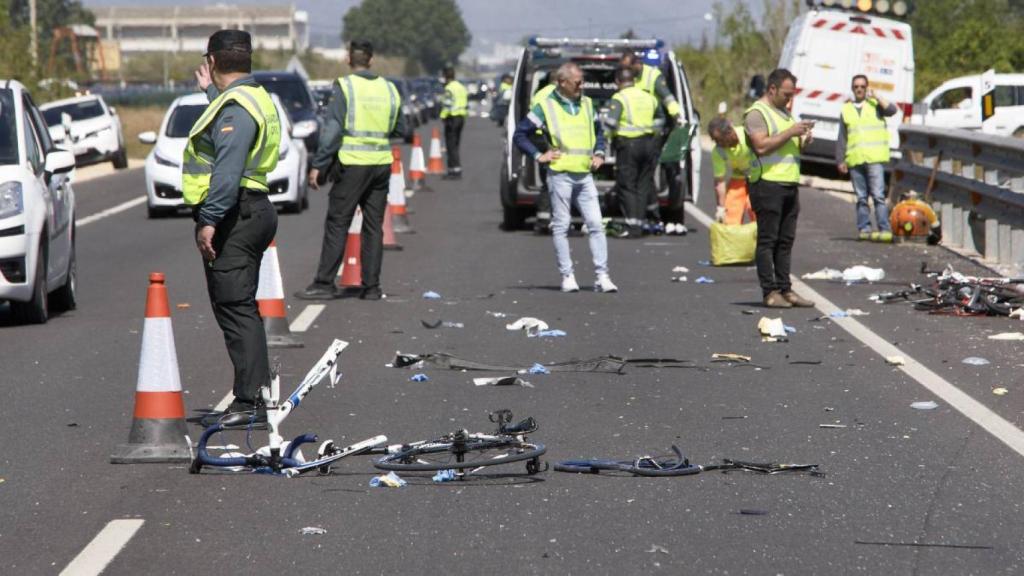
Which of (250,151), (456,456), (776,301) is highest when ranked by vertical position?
(250,151)

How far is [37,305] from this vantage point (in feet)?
42.4

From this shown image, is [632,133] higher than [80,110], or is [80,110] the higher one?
[632,133]

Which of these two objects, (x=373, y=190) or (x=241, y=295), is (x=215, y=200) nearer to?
(x=241, y=295)

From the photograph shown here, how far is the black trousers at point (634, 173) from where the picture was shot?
19.3 m

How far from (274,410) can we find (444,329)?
5.00 meters

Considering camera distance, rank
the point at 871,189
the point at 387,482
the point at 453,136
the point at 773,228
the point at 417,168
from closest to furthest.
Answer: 1. the point at 387,482
2. the point at 773,228
3. the point at 871,189
4. the point at 417,168
5. the point at 453,136

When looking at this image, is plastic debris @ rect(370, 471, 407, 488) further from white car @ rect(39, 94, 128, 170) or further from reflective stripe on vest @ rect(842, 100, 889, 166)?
white car @ rect(39, 94, 128, 170)

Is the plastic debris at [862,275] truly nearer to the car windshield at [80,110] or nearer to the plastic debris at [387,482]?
the plastic debris at [387,482]

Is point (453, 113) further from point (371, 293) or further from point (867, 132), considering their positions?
point (371, 293)

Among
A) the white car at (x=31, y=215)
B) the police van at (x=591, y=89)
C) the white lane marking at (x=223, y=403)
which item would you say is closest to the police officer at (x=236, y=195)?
the white lane marking at (x=223, y=403)

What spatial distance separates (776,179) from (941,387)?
4224 millimetres

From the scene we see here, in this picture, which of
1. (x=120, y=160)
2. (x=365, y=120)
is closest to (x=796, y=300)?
(x=365, y=120)

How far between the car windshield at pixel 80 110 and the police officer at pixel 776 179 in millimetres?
24057

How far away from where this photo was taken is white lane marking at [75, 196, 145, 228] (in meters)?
23.5
